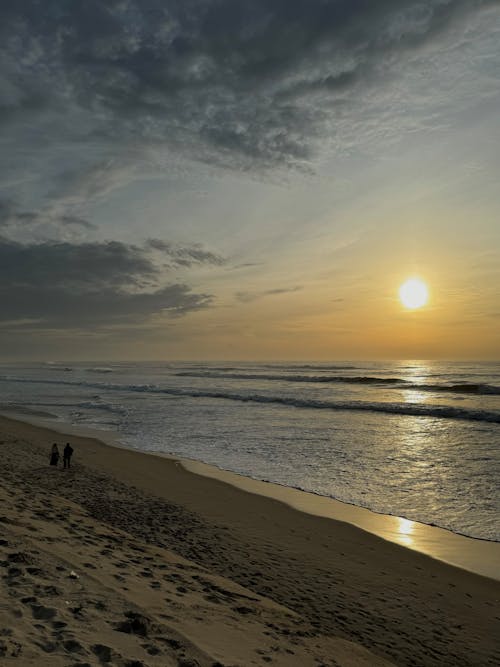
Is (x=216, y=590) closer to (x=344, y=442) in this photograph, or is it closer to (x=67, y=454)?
(x=67, y=454)

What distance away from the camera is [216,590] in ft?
19.8

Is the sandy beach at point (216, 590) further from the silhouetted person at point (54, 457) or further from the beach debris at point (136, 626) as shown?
the silhouetted person at point (54, 457)

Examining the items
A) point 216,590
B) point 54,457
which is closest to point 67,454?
point 54,457

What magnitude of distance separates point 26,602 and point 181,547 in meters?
3.71

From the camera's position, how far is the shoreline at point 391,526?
8227 millimetres

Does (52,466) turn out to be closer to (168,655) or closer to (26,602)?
(26,602)

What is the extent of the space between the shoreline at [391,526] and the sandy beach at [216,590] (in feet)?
1.12

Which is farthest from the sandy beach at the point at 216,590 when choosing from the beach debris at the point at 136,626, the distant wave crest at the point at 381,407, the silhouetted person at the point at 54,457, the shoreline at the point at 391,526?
the distant wave crest at the point at 381,407

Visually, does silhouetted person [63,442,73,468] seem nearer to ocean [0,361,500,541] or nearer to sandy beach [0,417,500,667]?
sandy beach [0,417,500,667]

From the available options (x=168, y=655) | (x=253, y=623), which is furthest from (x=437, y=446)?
(x=168, y=655)

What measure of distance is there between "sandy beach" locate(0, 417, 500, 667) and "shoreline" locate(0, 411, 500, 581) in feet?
1.12

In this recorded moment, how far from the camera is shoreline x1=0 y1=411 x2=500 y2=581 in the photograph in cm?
823

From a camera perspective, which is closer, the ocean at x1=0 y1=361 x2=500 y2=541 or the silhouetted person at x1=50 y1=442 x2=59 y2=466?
the ocean at x1=0 y1=361 x2=500 y2=541

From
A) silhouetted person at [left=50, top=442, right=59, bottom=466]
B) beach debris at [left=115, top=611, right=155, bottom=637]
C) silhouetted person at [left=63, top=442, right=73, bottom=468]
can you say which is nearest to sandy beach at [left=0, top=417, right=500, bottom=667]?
beach debris at [left=115, top=611, right=155, bottom=637]
